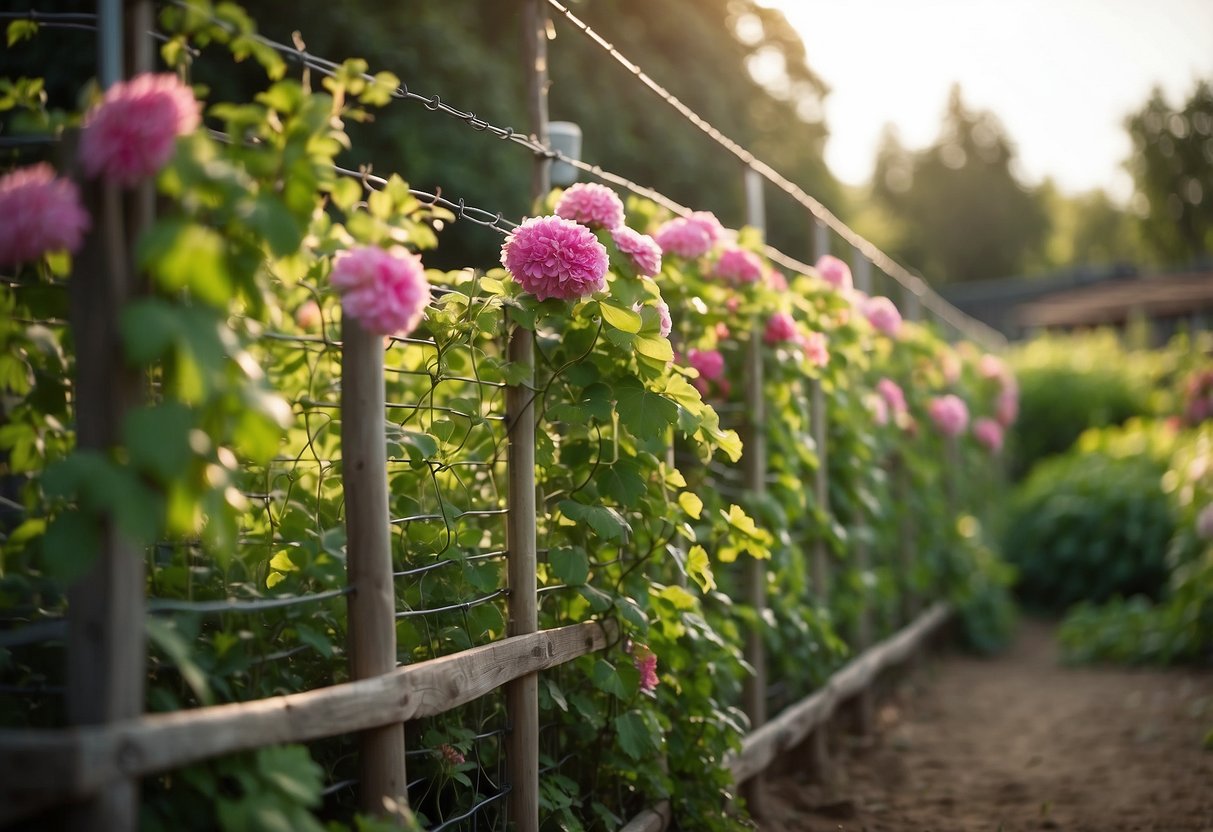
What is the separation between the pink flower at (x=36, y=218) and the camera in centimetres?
150

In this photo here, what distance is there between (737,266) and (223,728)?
2.35m

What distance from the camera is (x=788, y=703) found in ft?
15.3

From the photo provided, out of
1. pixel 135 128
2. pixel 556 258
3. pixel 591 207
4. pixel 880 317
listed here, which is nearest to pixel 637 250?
pixel 591 207

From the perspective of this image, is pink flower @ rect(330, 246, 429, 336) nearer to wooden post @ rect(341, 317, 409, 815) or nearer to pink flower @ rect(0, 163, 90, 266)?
wooden post @ rect(341, 317, 409, 815)

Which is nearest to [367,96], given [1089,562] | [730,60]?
[1089,562]

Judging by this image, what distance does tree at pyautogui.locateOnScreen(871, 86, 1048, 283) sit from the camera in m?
46.9

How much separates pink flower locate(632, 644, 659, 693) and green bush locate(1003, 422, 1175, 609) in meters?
6.82

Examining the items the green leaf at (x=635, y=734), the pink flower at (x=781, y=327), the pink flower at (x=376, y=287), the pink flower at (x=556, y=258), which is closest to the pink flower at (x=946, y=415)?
the pink flower at (x=781, y=327)

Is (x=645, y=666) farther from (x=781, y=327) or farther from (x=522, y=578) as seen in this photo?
(x=781, y=327)

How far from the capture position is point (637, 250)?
272 cm

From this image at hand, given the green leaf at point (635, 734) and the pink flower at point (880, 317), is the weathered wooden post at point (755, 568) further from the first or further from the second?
the pink flower at point (880, 317)

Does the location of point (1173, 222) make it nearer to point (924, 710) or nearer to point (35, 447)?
point (924, 710)

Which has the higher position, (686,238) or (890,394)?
(686,238)

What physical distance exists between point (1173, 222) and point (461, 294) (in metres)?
40.0
